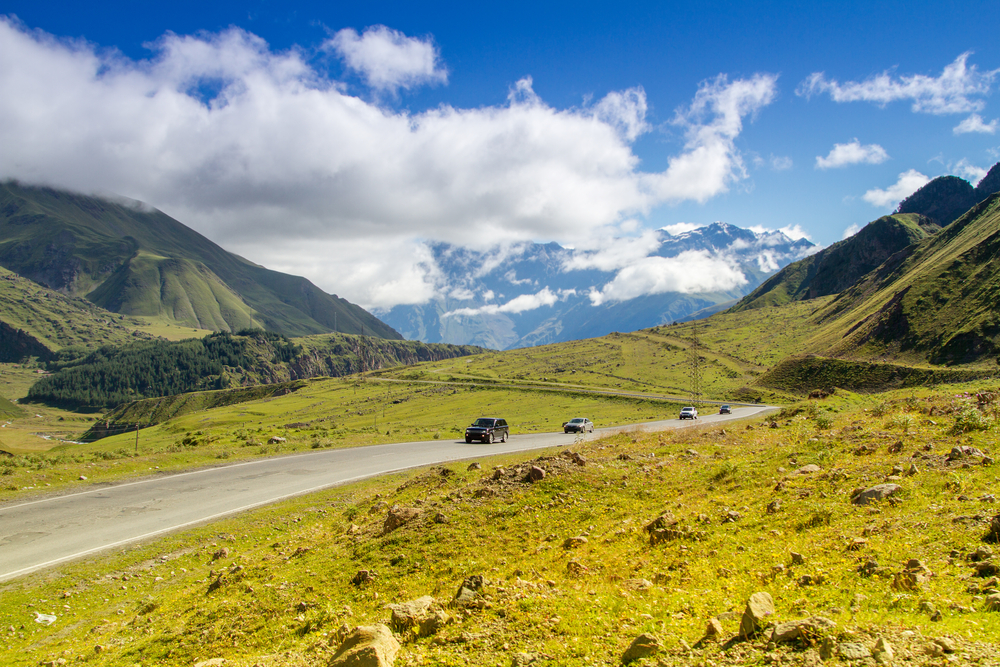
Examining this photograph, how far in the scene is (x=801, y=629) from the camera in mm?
5391

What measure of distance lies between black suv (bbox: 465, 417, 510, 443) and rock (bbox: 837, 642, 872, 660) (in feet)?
115

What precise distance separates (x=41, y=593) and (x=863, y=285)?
176 metres

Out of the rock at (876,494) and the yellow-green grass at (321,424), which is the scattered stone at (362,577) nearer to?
the rock at (876,494)

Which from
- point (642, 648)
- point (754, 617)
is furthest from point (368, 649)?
point (754, 617)

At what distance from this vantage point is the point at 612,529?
10.6 m

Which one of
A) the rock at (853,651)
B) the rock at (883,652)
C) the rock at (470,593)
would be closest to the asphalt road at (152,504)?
the rock at (470,593)

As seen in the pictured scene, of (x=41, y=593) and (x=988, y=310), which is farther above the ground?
(x=988, y=310)

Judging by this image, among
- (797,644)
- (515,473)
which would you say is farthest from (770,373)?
(797,644)

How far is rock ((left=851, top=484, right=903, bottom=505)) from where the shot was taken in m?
9.32

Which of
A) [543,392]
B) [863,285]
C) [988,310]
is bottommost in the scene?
[543,392]

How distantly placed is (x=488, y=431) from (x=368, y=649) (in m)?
33.8

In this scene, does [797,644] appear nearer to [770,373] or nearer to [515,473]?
[515,473]

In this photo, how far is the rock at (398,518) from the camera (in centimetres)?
1202

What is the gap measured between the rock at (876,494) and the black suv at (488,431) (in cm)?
3130
